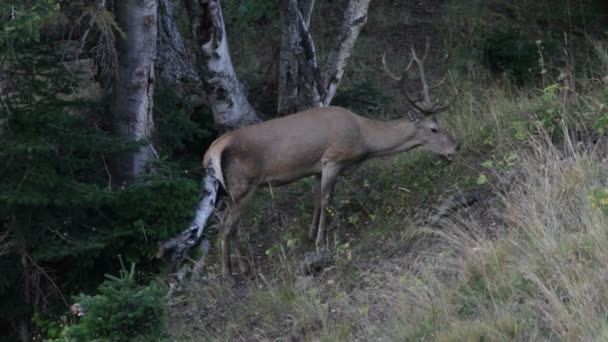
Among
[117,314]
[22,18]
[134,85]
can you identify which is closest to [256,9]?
[134,85]

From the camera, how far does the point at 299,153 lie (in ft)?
35.7

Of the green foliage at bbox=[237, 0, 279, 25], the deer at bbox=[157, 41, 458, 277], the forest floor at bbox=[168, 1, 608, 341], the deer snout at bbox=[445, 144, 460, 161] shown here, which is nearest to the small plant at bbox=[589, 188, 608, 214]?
the forest floor at bbox=[168, 1, 608, 341]

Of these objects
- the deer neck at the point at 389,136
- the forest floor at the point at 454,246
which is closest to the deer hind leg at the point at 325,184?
the forest floor at the point at 454,246

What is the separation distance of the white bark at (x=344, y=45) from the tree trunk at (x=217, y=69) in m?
1.02

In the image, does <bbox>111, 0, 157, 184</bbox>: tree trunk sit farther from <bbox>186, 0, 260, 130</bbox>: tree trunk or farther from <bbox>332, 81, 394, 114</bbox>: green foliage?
<bbox>332, 81, 394, 114</bbox>: green foliage

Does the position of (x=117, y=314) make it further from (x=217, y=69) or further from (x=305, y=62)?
(x=305, y=62)

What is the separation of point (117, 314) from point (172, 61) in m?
7.20

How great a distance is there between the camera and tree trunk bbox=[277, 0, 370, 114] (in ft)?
42.4

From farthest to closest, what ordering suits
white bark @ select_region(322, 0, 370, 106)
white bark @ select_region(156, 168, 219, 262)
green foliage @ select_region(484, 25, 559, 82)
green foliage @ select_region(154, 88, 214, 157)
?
1. green foliage @ select_region(484, 25, 559, 82)
2. white bark @ select_region(322, 0, 370, 106)
3. green foliage @ select_region(154, 88, 214, 157)
4. white bark @ select_region(156, 168, 219, 262)

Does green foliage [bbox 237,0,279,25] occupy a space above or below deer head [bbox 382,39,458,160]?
above

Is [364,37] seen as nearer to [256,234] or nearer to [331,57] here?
[331,57]

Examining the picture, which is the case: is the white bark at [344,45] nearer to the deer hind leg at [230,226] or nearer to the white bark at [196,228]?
the white bark at [196,228]

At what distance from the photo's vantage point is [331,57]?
1316 cm

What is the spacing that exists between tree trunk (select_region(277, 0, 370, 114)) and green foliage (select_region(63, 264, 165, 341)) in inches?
236
